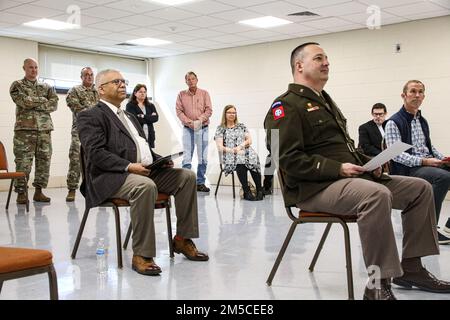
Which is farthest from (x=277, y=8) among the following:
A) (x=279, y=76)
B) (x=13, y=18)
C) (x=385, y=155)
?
(x=385, y=155)

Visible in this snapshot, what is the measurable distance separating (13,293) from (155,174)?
113cm

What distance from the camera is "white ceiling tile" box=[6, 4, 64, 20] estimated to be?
661cm

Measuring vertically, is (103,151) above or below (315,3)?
below

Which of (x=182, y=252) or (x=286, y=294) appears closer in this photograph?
(x=286, y=294)

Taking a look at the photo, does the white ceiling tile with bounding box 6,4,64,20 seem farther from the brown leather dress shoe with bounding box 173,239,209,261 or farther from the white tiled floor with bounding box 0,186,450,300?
the brown leather dress shoe with bounding box 173,239,209,261

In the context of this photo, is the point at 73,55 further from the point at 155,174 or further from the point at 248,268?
the point at 248,268

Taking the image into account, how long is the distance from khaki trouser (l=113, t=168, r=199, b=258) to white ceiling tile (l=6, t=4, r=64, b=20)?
169 inches

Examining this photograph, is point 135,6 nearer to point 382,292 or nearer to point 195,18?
point 195,18

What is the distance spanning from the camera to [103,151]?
3.11 metres

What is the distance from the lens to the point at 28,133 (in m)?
6.37

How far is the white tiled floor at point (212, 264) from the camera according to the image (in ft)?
8.54

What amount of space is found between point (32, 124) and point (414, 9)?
501 centimetres

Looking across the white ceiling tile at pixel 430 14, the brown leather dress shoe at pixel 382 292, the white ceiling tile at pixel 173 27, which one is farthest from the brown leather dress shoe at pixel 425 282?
the white ceiling tile at pixel 173 27
